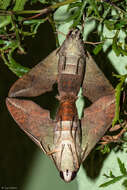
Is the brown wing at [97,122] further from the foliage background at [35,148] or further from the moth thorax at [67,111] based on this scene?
the foliage background at [35,148]

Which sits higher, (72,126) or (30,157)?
(72,126)

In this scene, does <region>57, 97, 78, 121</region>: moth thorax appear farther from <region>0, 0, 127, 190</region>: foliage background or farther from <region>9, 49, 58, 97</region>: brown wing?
<region>0, 0, 127, 190</region>: foliage background

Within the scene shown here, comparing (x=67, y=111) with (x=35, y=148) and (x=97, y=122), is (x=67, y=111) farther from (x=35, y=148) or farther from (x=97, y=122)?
(x=35, y=148)

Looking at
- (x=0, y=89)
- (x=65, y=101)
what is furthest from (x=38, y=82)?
(x=0, y=89)

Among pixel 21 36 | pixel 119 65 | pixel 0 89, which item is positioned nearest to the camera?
pixel 21 36

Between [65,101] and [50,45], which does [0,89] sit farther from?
[65,101]
